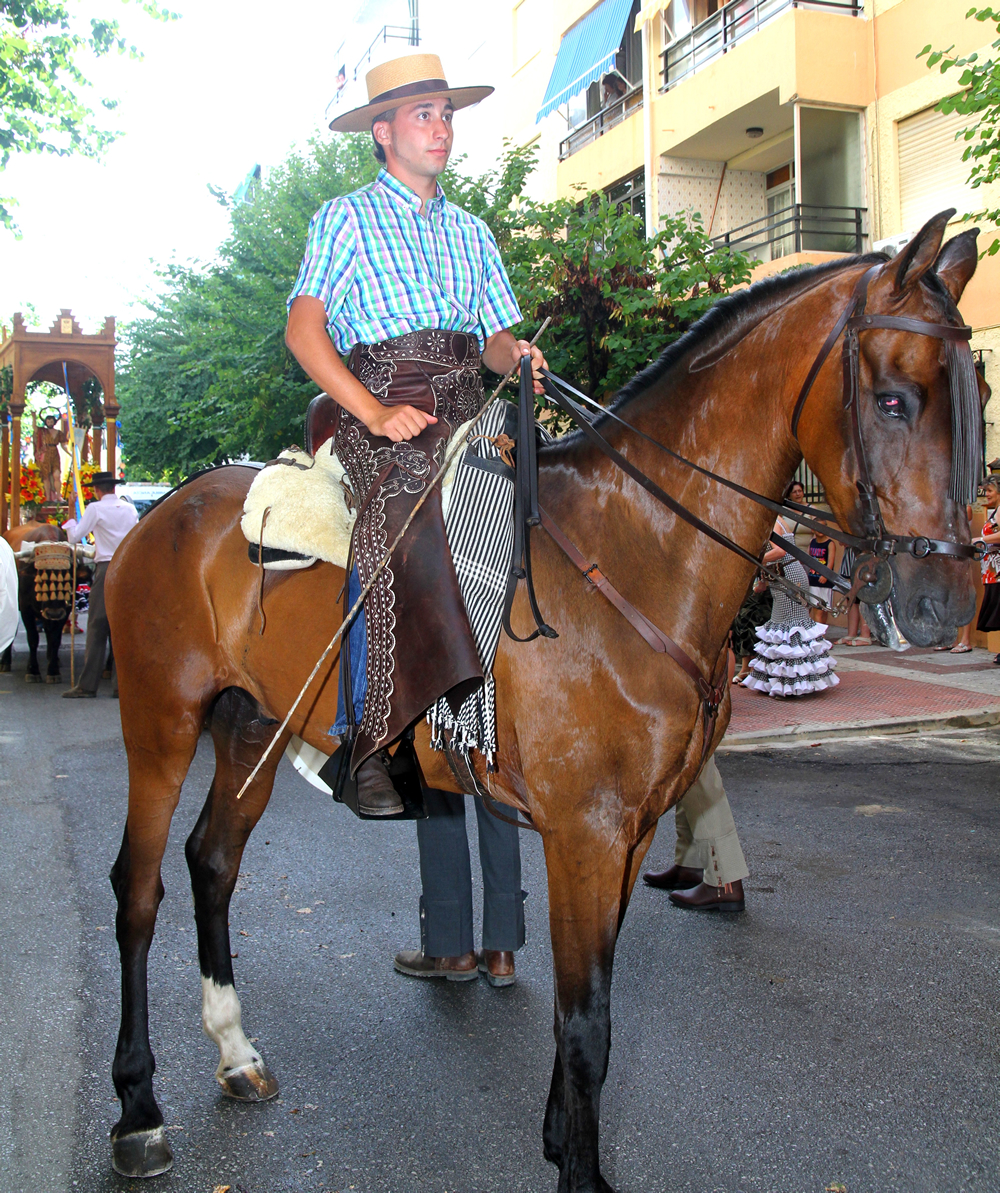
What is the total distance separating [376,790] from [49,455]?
14.3 meters

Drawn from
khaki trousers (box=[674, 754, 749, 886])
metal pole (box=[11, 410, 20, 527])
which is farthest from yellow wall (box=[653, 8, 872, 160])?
khaki trousers (box=[674, 754, 749, 886])

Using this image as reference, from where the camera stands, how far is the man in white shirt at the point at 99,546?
1093 cm

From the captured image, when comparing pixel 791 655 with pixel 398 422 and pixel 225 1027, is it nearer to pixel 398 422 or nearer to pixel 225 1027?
pixel 225 1027

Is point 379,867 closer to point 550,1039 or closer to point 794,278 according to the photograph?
point 550,1039

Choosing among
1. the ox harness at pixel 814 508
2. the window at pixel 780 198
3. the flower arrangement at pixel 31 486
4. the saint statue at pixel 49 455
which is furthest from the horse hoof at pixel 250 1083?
the window at pixel 780 198

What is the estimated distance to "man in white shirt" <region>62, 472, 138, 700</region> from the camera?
10.9 m

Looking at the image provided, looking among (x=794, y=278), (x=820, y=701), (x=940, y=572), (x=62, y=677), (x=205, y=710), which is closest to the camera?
(x=940, y=572)

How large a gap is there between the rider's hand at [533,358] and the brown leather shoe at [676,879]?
2.87 metres

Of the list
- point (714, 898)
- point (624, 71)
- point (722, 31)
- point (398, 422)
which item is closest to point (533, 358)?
point (398, 422)

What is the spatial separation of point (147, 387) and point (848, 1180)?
76.1 ft

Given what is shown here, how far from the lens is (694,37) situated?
1830 centimetres

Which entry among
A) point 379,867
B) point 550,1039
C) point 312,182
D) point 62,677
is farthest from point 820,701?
point 312,182

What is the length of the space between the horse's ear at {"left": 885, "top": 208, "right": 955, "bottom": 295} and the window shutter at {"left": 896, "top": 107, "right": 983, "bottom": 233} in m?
13.5

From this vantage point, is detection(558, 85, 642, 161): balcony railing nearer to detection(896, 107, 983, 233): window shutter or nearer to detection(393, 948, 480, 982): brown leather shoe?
detection(896, 107, 983, 233): window shutter
